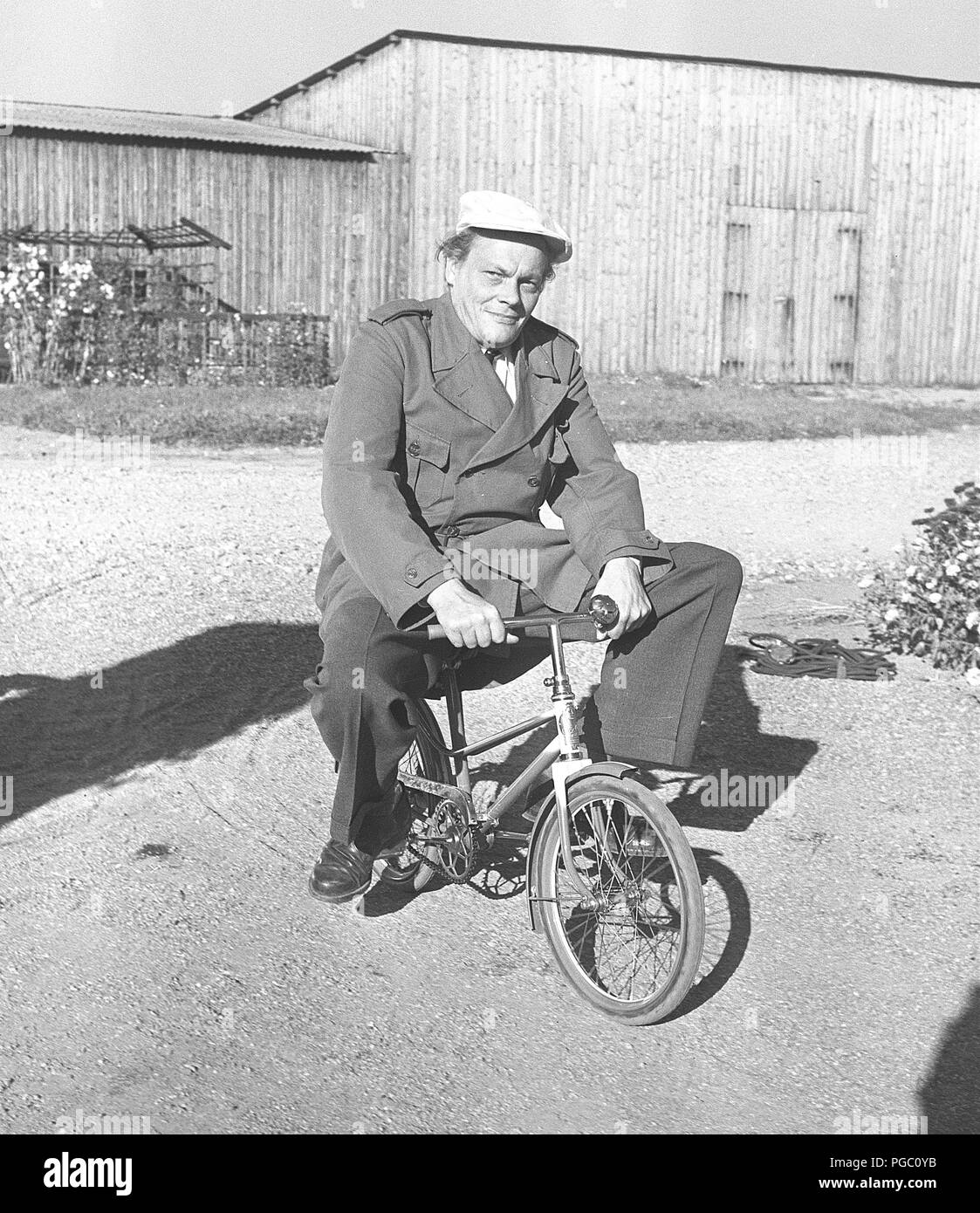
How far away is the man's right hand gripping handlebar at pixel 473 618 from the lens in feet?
11.4

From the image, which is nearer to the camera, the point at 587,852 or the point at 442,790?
the point at 587,852

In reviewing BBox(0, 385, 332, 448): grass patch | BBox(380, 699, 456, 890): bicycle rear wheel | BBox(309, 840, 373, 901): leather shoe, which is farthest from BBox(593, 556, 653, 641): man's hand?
BBox(0, 385, 332, 448): grass patch

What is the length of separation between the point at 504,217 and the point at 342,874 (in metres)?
1.78

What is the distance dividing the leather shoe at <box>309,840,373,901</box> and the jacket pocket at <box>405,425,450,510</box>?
0.96m

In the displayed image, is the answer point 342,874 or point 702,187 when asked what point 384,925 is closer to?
point 342,874

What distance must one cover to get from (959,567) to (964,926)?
2.85m

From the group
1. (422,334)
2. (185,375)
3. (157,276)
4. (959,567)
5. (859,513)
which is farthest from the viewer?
(157,276)

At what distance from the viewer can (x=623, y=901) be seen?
11.9 ft

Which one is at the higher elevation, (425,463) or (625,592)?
(425,463)

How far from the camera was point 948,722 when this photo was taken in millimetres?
6043

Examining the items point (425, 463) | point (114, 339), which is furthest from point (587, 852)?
point (114, 339)

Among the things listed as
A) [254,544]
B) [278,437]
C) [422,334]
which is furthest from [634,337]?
[422,334]
